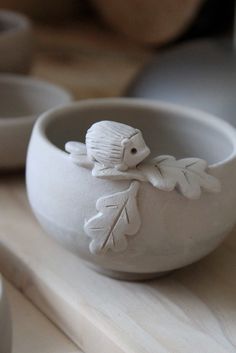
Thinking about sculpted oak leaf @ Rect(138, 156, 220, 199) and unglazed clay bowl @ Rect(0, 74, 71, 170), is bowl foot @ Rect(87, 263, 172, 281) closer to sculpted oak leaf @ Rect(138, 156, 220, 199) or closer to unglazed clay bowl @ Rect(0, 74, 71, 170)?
sculpted oak leaf @ Rect(138, 156, 220, 199)

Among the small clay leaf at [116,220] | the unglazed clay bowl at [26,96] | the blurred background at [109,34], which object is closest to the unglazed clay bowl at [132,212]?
the small clay leaf at [116,220]

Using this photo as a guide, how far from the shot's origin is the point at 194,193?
1.62 feet

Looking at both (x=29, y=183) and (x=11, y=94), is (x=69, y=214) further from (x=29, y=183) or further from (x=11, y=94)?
(x=11, y=94)

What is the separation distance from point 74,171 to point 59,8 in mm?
608

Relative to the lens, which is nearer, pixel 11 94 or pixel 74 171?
pixel 74 171

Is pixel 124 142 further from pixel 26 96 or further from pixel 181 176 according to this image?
pixel 26 96

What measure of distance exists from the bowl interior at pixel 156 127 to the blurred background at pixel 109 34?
0.81 ft

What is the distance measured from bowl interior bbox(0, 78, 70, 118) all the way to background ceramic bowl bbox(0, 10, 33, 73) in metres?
0.02

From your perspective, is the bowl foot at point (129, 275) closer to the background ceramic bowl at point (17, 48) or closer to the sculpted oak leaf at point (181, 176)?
the sculpted oak leaf at point (181, 176)

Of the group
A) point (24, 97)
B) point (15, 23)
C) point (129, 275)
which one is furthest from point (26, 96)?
point (129, 275)

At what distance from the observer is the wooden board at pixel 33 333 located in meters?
0.52

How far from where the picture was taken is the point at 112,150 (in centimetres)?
49

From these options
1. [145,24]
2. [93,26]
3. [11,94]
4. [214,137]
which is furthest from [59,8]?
[214,137]

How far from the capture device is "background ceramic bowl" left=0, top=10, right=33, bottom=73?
77 cm
